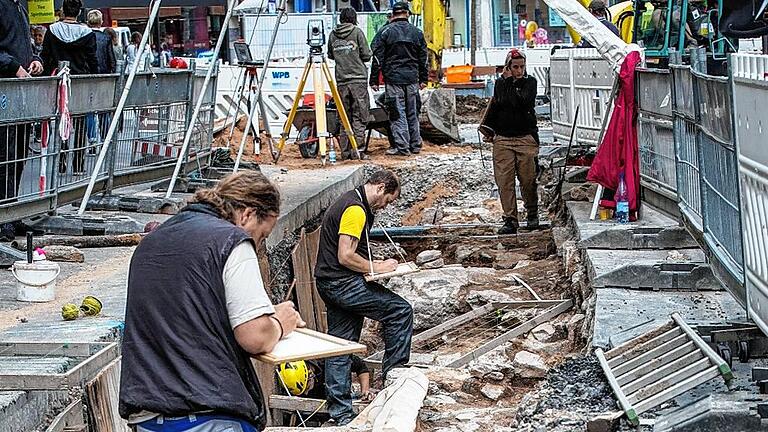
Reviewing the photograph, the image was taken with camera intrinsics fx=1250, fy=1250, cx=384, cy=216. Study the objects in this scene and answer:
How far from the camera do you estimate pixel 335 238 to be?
911 cm

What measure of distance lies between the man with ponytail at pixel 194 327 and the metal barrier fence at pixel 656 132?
5665 mm

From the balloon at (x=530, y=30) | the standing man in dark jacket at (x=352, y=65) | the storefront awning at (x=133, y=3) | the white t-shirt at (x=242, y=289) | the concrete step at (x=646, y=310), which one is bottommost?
the concrete step at (x=646, y=310)

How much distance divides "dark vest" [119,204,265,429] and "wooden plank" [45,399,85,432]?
1.45 meters

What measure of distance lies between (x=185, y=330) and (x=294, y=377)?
675 centimetres

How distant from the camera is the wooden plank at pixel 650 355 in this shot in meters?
6.44

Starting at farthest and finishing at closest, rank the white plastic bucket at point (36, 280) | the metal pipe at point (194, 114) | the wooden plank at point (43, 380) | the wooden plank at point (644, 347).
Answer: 1. the metal pipe at point (194, 114)
2. the white plastic bucket at point (36, 280)
3. the wooden plank at point (644, 347)
4. the wooden plank at point (43, 380)

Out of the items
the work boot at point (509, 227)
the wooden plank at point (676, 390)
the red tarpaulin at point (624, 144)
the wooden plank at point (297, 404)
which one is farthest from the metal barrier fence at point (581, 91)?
the wooden plank at point (676, 390)

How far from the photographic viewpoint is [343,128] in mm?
18406

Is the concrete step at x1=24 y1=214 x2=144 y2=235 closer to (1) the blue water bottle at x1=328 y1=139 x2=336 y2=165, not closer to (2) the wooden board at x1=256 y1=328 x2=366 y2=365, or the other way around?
(2) the wooden board at x1=256 y1=328 x2=366 y2=365

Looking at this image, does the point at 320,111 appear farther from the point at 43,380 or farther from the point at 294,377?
the point at 43,380

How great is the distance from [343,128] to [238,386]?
1433 centimetres

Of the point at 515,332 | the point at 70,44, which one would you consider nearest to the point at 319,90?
the point at 70,44

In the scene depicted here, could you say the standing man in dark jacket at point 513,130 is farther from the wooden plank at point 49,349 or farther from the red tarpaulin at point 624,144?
the wooden plank at point 49,349

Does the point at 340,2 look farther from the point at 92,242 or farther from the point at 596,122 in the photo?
the point at 92,242
